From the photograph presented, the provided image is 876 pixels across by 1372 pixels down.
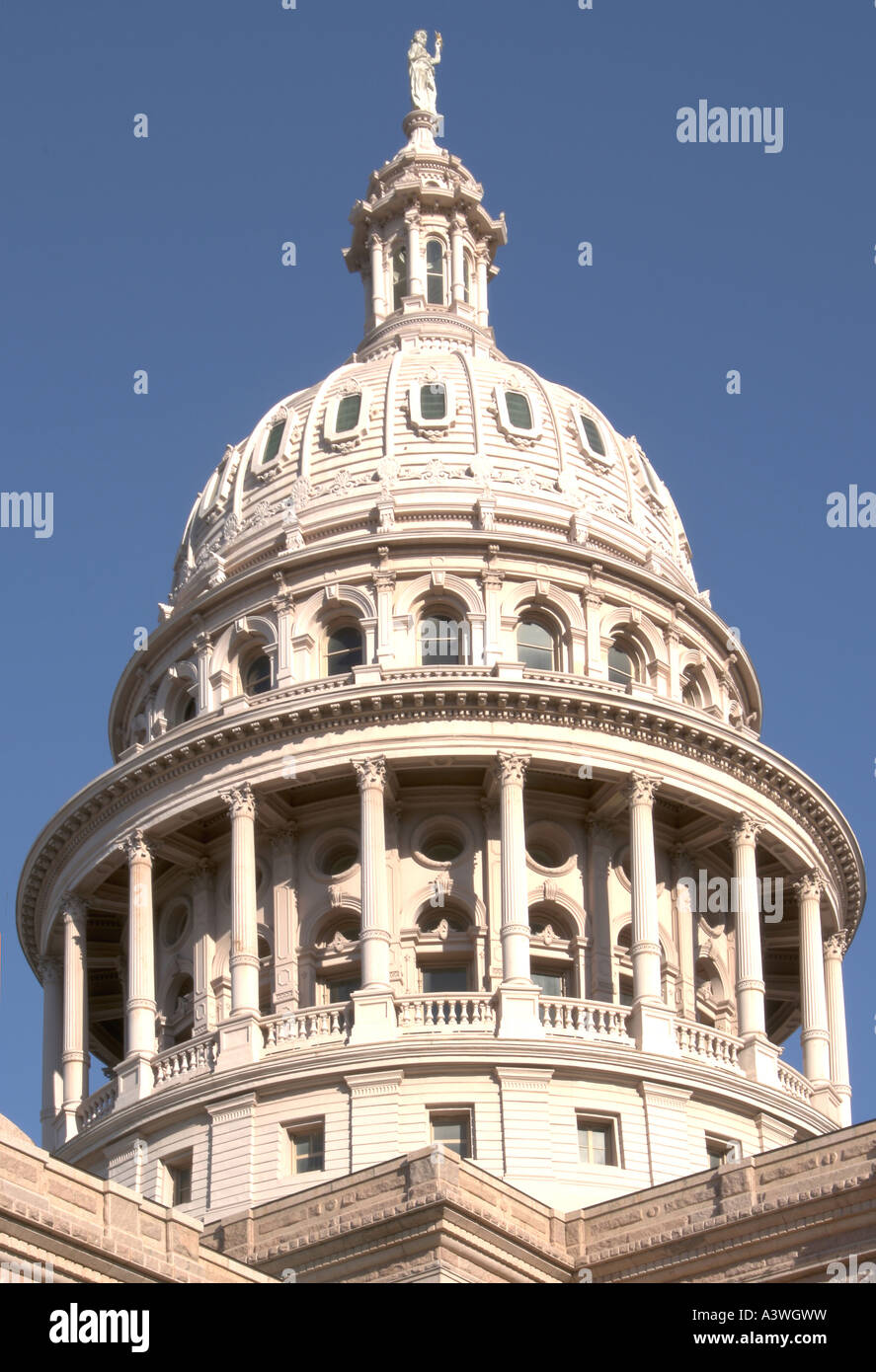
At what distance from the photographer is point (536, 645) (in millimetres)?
77812

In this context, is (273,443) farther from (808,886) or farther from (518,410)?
(808,886)

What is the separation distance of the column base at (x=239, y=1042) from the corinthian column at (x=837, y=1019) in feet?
52.4

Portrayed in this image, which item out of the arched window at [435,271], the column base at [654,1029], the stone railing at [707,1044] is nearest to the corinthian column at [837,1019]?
the stone railing at [707,1044]

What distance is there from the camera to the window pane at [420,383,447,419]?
82.1m

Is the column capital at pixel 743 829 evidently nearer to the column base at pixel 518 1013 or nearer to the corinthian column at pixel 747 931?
the corinthian column at pixel 747 931

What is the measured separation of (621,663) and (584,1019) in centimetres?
1380

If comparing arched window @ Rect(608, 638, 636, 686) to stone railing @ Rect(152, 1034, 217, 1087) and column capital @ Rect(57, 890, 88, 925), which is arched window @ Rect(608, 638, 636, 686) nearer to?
column capital @ Rect(57, 890, 88, 925)

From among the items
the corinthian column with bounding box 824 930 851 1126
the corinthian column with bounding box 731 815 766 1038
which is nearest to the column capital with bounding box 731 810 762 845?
the corinthian column with bounding box 731 815 766 1038

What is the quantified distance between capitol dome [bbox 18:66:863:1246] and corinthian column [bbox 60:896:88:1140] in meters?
0.10

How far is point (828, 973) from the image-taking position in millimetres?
78750

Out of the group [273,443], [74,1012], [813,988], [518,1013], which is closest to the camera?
[518,1013]

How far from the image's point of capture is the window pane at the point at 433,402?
82.1 metres

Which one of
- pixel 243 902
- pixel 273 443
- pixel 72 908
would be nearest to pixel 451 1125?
pixel 243 902

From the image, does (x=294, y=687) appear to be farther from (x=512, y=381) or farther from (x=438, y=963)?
(x=512, y=381)
